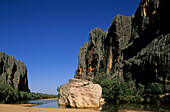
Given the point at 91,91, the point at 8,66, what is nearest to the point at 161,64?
the point at 91,91

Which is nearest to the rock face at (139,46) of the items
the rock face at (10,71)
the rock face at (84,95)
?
the rock face at (84,95)

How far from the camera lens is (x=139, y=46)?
6266 cm

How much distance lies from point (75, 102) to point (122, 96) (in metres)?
15.3

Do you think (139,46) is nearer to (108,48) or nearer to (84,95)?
(108,48)

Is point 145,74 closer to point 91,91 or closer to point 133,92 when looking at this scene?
point 133,92

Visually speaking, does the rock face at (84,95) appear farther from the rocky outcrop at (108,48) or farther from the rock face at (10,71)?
the rock face at (10,71)

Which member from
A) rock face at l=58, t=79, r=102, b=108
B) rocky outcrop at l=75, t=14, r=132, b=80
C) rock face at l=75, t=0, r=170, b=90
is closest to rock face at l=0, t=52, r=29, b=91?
rocky outcrop at l=75, t=14, r=132, b=80

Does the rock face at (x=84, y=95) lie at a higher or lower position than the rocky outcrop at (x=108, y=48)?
lower

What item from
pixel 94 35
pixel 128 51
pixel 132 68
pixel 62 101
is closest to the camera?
pixel 62 101

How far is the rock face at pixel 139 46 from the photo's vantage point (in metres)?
41.2

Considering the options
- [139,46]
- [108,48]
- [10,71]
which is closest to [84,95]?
[139,46]

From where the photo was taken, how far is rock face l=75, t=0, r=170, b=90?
41.2 m

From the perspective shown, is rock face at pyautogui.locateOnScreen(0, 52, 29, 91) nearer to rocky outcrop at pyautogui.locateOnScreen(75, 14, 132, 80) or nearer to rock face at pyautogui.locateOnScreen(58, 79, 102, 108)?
rocky outcrop at pyautogui.locateOnScreen(75, 14, 132, 80)

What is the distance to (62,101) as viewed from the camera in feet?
103
